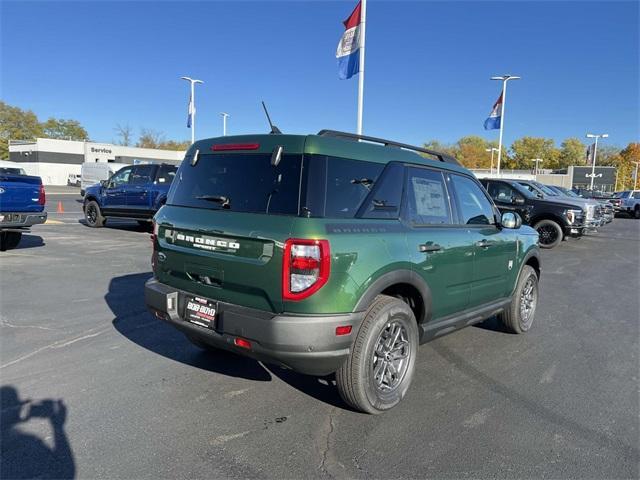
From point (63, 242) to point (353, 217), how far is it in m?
10.3

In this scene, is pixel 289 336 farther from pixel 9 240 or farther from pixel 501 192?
pixel 501 192

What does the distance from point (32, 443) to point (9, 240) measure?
28.2 ft

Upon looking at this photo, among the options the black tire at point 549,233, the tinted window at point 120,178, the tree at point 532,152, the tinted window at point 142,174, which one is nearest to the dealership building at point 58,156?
the tinted window at point 120,178

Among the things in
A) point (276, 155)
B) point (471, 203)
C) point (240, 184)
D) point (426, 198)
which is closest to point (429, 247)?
point (426, 198)

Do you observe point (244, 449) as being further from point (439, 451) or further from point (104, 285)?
point (104, 285)

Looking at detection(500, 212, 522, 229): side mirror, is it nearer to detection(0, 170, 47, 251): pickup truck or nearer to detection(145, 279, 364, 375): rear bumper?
detection(145, 279, 364, 375): rear bumper

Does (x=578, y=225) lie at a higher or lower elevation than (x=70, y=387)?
higher

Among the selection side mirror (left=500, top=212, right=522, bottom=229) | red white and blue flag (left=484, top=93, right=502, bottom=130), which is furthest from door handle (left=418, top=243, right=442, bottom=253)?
red white and blue flag (left=484, top=93, right=502, bottom=130)

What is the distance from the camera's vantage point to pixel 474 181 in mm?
4766

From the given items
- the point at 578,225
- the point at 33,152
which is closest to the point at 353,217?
the point at 578,225

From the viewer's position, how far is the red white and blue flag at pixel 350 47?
13.9m

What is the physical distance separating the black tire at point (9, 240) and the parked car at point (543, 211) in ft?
40.2

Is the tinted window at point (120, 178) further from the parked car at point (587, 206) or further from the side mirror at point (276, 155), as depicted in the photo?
the parked car at point (587, 206)

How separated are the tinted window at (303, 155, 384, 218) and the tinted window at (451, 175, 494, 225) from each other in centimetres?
136
